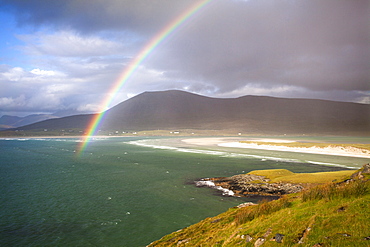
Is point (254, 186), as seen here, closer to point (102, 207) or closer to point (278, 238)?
point (102, 207)

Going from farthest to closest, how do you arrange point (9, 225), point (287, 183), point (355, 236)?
point (287, 183), point (9, 225), point (355, 236)

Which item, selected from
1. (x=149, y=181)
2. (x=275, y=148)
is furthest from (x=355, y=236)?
(x=275, y=148)

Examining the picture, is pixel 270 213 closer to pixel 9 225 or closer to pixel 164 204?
pixel 164 204

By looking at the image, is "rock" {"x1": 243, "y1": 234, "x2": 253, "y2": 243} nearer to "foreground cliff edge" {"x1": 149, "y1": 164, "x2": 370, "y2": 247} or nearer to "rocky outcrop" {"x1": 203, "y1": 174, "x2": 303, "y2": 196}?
"foreground cliff edge" {"x1": 149, "y1": 164, "x2": 370, "y2": 247}

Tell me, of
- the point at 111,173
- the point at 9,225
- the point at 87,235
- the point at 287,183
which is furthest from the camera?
the point at 111,173

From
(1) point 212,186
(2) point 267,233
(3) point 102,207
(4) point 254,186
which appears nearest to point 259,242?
(2) point 267,233

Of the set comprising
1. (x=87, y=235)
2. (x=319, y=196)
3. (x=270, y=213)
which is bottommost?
(x=87, y=235)

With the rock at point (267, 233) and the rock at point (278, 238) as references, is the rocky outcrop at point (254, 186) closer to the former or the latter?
the rock at point (267, 233)
